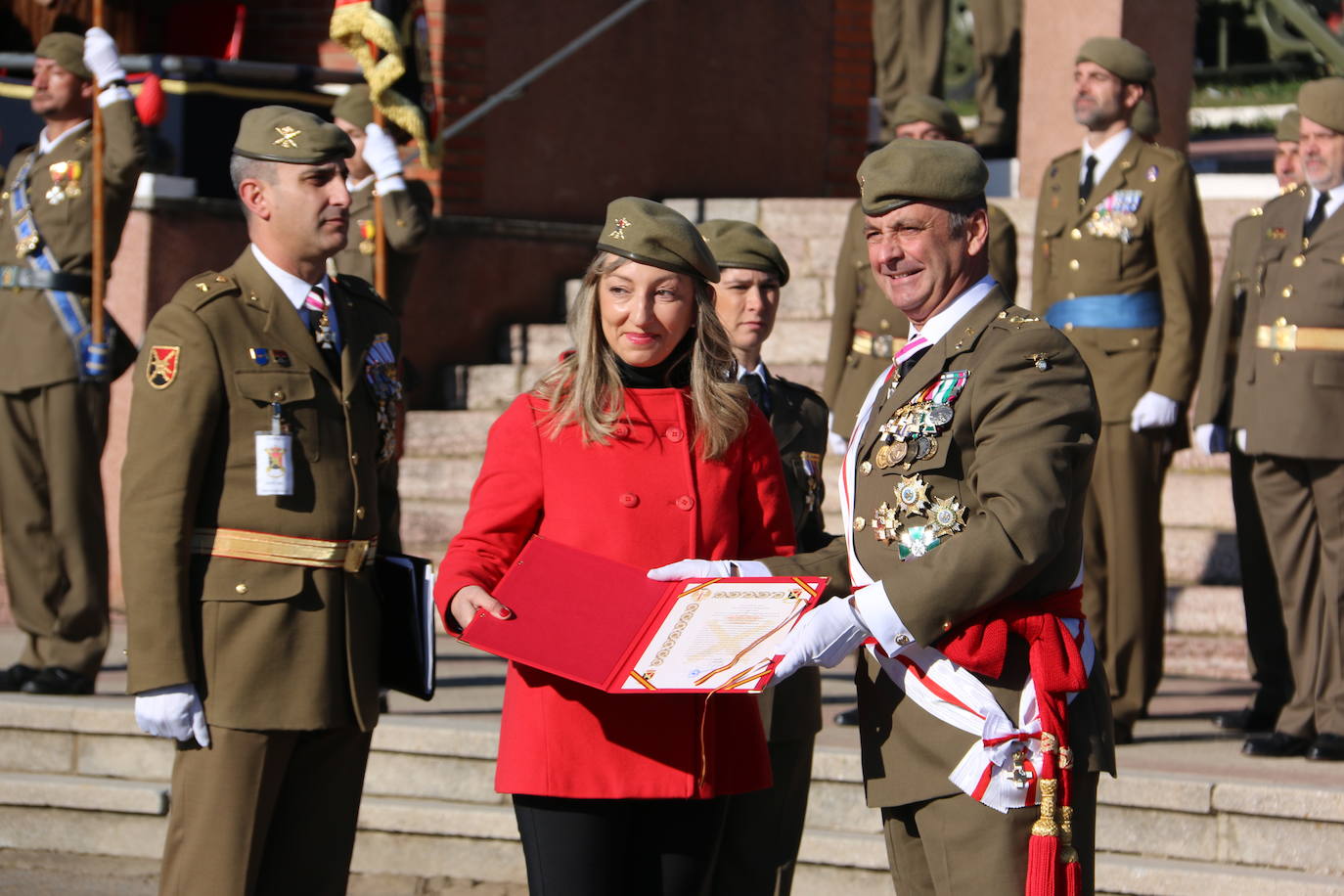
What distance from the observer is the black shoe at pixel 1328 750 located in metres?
6.21

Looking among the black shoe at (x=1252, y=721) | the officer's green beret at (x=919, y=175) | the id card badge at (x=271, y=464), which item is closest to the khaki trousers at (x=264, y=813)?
the id card badge at (x=271, y=464)

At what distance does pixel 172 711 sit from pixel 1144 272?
3.94 m

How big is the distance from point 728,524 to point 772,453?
218mm

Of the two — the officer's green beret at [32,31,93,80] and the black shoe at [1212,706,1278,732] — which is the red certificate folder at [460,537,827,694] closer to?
the black shoe at [1212,706,1278,732]

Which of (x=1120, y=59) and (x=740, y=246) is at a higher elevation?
(x=1120, y=59)

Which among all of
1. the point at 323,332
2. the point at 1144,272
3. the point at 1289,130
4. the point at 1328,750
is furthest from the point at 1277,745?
the point at 323,332

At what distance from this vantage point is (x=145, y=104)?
27.0ft

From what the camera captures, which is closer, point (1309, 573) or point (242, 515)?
point (242, 515)

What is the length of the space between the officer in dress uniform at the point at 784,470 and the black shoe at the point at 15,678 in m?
3.43

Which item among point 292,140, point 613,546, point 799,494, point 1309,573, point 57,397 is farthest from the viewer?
point 57,397

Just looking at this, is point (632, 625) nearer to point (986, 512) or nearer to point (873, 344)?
point (986, 512)

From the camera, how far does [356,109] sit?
744 cm

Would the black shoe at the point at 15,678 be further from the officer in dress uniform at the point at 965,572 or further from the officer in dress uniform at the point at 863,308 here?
the officer in dress uniform at the point at 965,572

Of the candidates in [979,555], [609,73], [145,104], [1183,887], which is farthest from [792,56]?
[979,555]
